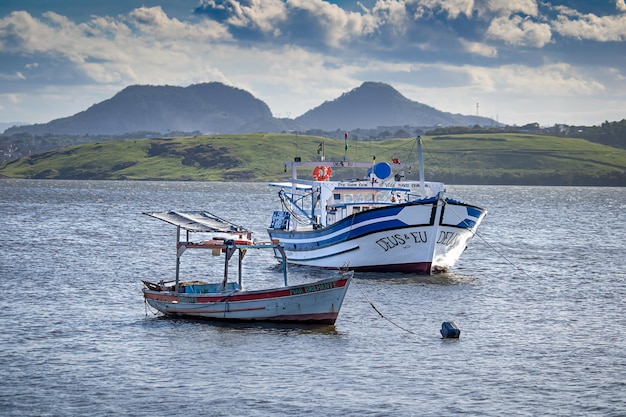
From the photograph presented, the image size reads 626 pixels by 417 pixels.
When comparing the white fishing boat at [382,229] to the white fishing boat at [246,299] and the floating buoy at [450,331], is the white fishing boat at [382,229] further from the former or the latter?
the floating buoy at [450,331]

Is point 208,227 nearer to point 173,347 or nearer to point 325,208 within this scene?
point 173,347

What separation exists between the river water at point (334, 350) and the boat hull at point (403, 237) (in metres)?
1.55

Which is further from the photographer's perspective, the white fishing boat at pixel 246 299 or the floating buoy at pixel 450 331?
the white fishing boat at pixel 246 299

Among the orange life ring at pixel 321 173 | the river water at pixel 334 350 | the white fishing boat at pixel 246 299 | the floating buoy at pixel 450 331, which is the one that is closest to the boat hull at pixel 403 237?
the river water at pixel 334 350

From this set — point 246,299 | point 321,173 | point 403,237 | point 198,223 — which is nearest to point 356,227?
point 403,237

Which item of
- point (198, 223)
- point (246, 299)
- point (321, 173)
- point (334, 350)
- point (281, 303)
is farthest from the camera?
point (321, 173)

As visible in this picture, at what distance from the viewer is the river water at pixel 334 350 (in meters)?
32.8

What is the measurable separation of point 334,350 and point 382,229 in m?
23.5

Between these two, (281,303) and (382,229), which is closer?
(281,303)

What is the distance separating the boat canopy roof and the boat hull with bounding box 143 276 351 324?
3.86m

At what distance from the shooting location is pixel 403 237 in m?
63.3

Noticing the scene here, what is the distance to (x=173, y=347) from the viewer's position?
133ft

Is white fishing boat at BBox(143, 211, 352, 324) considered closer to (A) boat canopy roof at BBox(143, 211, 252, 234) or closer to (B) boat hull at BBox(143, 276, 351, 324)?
(B) boat hull at BBox(143, 276, 351, 324)

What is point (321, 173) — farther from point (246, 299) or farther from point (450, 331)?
point (450, 331)
